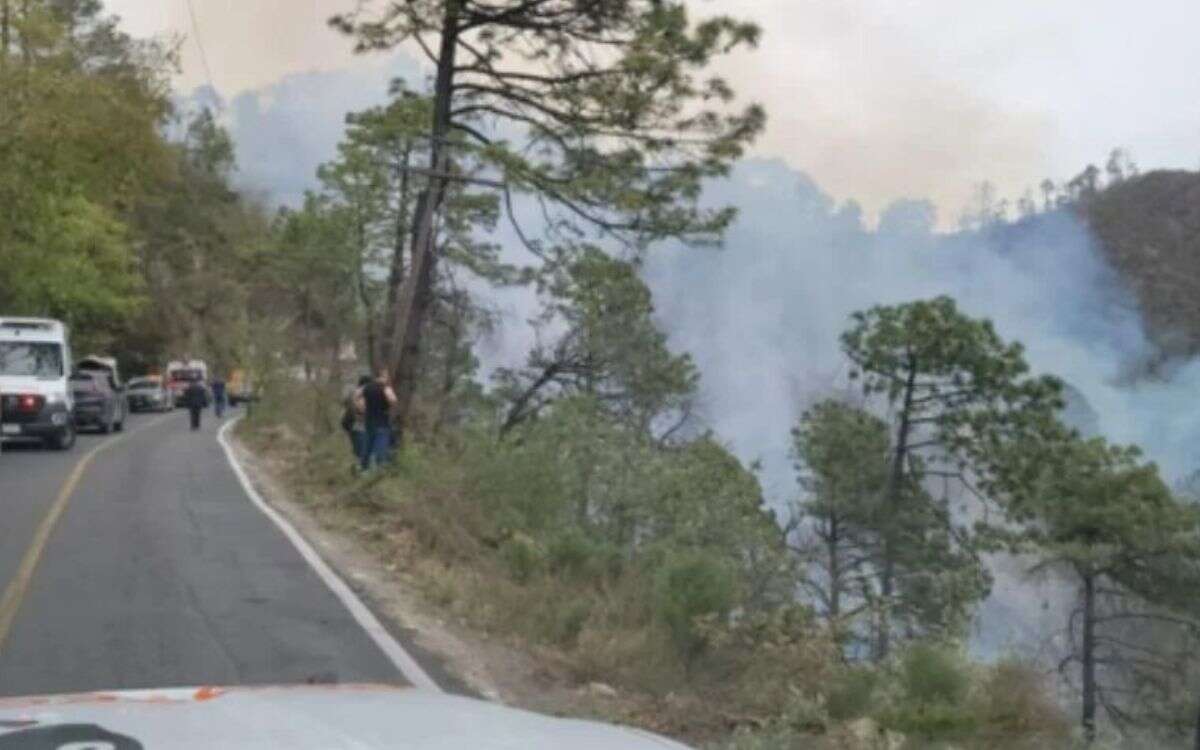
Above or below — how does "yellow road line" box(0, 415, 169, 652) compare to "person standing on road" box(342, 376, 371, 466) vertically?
below

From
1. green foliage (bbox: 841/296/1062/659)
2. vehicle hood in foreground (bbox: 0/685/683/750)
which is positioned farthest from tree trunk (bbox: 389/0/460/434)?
vehicle hood in foreground (bbox: 0/685/683/750)

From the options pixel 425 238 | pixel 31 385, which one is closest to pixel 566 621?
pixel 425 238

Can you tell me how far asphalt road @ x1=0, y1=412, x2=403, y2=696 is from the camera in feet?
37.0

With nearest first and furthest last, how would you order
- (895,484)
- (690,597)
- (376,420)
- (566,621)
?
(690,597) → (566,621) → (376,420) → (895,484)

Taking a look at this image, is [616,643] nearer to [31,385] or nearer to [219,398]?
[31,385]

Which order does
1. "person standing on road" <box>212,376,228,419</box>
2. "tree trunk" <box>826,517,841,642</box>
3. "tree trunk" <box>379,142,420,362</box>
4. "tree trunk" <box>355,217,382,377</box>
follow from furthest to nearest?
"person standing on road" <box>212,376,228,419</box>
"tree trunk" <box>355,217,382,377</box>
"tree trunk" <box>379,142,420,362</box>
"tree trunk" <box>826,517,841,642</box>

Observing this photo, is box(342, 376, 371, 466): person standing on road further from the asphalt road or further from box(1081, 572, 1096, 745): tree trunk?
box(1081, 572, 1096, 745): tree trunk

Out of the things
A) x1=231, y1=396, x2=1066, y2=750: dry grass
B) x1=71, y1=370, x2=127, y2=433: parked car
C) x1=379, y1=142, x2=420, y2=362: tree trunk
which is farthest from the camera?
x1=71, y1=370, x2=127, y2=433: parked car

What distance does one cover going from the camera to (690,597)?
38.6 feet

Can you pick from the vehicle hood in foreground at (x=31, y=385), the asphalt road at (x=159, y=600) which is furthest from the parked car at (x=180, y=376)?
the asphalt road at (x=159, y=600)

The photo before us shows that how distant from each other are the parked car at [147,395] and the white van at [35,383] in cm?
3254

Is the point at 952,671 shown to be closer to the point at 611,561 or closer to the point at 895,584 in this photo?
the point at 611,561

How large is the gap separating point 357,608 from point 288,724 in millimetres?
11613

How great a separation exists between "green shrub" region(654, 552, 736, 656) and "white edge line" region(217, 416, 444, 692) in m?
1.64
